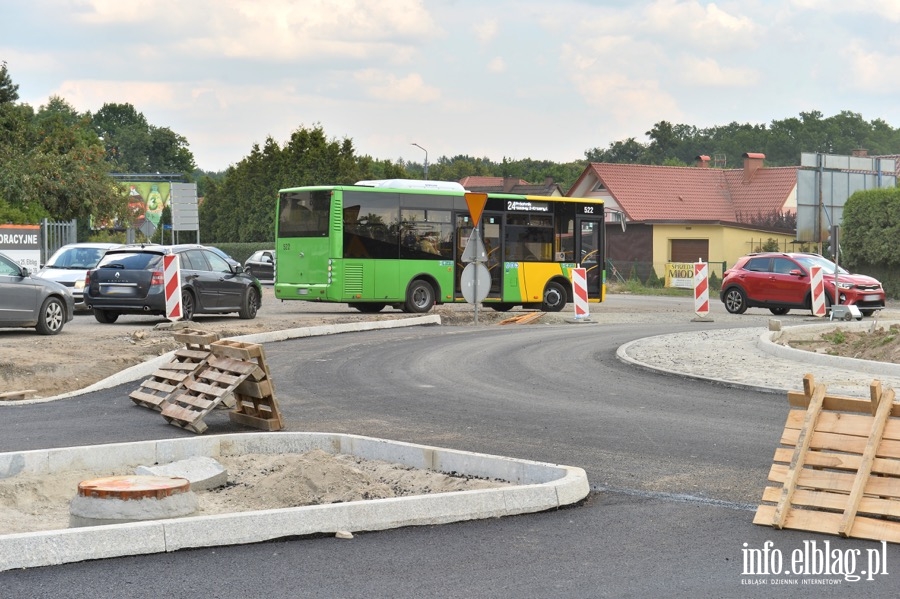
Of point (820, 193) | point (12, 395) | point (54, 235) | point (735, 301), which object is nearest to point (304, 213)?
point (54, 235)

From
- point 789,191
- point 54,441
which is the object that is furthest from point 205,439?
point 789,191

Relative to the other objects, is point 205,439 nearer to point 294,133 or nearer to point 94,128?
point 294,133

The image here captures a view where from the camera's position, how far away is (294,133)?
7206 centimetres

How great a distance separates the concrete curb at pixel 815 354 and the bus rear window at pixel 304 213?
12.3 m

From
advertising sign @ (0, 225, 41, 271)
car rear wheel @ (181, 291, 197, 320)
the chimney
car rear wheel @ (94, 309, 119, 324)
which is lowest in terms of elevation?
car rear wheel @ (94, 309, 119, 324)

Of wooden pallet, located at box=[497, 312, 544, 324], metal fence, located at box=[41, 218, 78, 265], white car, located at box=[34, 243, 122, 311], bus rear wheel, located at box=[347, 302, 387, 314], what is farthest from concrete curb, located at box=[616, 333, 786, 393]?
metal fence, located at box=[41, 218, 78, 265]

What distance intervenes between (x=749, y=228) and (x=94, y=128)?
10372cm

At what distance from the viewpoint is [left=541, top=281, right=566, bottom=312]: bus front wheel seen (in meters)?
34.1

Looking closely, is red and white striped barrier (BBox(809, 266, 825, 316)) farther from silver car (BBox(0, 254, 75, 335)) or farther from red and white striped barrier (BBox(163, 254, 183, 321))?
silver car (BBox(0, 254, 75, 335))

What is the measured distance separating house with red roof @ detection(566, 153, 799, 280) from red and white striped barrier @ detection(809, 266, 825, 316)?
1089 inches

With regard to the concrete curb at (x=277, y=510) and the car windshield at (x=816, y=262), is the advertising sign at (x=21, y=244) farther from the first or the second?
the concrete curb at (x=277, y=510)

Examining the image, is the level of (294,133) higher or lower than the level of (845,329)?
higher

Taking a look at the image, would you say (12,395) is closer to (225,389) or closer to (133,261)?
(225,389)

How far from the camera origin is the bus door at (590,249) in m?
34.7
